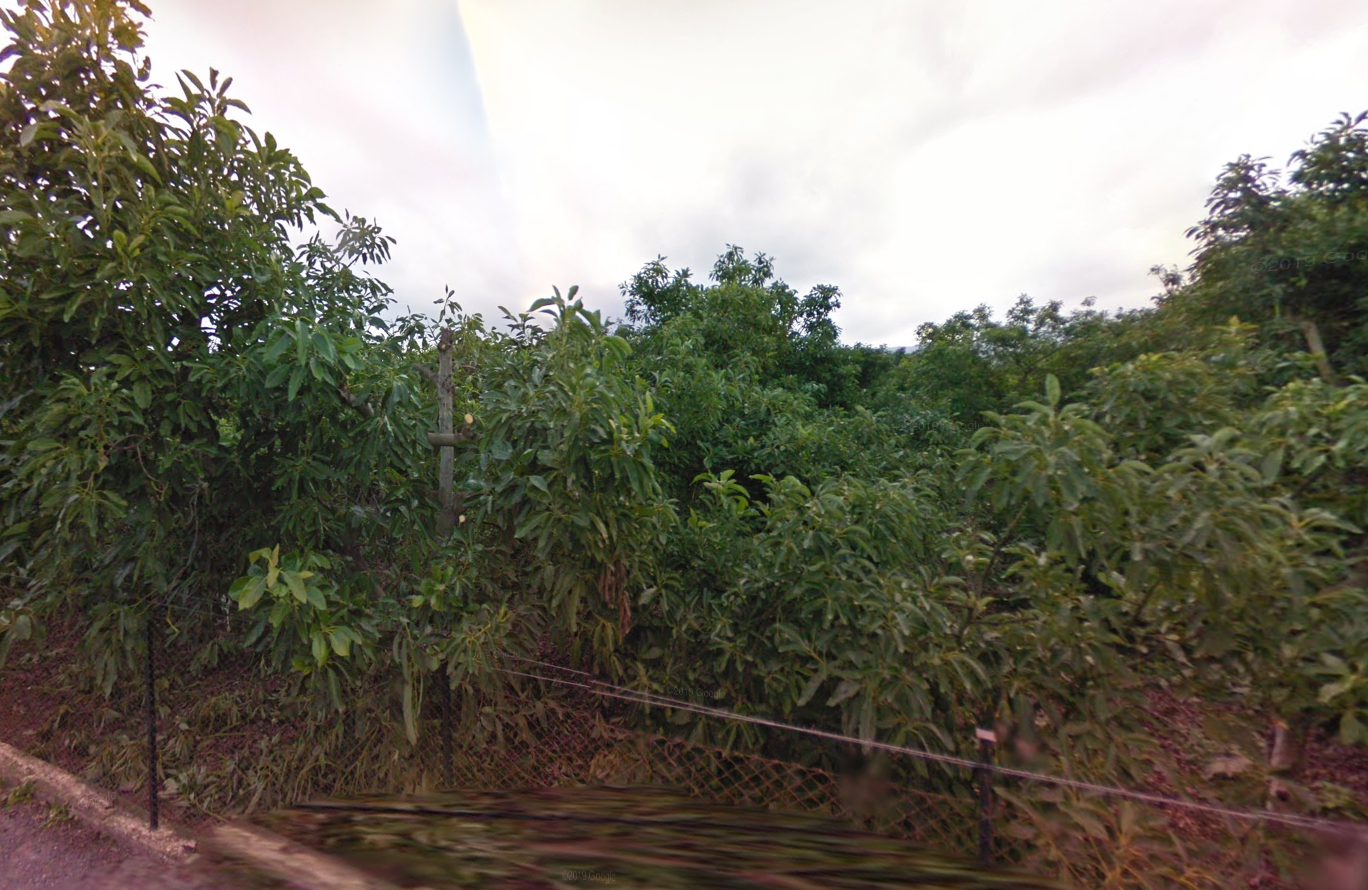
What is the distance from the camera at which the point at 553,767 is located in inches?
119

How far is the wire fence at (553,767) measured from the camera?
186cm

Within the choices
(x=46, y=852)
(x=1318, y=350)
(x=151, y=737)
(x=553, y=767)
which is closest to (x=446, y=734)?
(x=553, y=767)

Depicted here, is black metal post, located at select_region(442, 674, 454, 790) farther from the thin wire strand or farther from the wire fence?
the thin wire strand

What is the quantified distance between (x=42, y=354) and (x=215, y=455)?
0.80m

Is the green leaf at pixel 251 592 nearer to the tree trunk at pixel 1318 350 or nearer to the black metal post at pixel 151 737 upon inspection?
the black metal post at pixel 151 737

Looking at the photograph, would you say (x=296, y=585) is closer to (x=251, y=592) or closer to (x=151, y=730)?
(x=251, y=592)

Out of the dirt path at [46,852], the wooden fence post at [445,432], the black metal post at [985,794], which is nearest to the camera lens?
the black metal post at [985,794]

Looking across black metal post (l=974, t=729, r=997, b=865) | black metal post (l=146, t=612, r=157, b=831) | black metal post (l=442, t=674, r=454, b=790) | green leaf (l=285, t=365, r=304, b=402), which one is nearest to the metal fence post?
black metal post (l=146, t=612, r=157, b=831)

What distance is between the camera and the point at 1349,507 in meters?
2.52

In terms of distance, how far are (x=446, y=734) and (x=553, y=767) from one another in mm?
501

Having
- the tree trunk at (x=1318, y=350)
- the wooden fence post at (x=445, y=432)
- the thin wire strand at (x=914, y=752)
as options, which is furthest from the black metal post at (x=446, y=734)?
the tree trunk at (x=1318, y=350)

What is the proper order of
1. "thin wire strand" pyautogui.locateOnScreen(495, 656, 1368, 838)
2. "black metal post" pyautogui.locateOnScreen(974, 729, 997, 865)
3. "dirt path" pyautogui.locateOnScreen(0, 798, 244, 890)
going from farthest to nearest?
"dirt path" pyautogui.locateOnScreen(0, 798, 244, 890), "black metal post" pyautogui.locateOnScreen(974, 729, 997, 865), "thin wire strand" pyautogui.locateOnScreen(495, 656, 1368, 838)

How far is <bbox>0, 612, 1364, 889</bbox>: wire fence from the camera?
186 cm

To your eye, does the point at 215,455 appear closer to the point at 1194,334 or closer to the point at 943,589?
the point at 943,589
